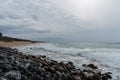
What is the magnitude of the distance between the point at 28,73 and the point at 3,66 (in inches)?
45.3

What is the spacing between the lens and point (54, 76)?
8703 millimetres

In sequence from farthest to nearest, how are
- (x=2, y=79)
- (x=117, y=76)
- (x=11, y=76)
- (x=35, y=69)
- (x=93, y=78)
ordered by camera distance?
(x=117, y=76) < (x=93, y=78) < (x=35, y=69) < (x=11, y=76) < (x=2, y=79)

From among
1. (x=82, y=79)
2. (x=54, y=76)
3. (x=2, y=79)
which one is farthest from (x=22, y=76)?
(x=82, y=79)

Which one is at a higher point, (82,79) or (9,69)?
(9,69)

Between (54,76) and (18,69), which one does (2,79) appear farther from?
(54,76)

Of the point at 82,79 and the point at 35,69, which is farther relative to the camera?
the point at 82,79

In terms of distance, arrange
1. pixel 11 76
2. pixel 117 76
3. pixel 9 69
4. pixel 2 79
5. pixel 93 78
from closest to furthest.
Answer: pixel 2 79 < pixel 11 76 < pixel 9 69 < pixel 93 78 < pixel 117 76

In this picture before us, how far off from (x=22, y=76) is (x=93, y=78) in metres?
3.91

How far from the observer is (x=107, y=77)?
10.4 m

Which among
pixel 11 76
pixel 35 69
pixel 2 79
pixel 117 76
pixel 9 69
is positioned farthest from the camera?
A: pixel 117 76

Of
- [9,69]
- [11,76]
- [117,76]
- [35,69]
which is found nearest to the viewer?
[11,76]

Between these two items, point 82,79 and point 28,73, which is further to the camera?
point 82,79

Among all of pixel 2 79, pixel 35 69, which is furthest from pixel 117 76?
pixel 2 79

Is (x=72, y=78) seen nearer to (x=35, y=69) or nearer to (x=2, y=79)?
(x=35, y=69)
